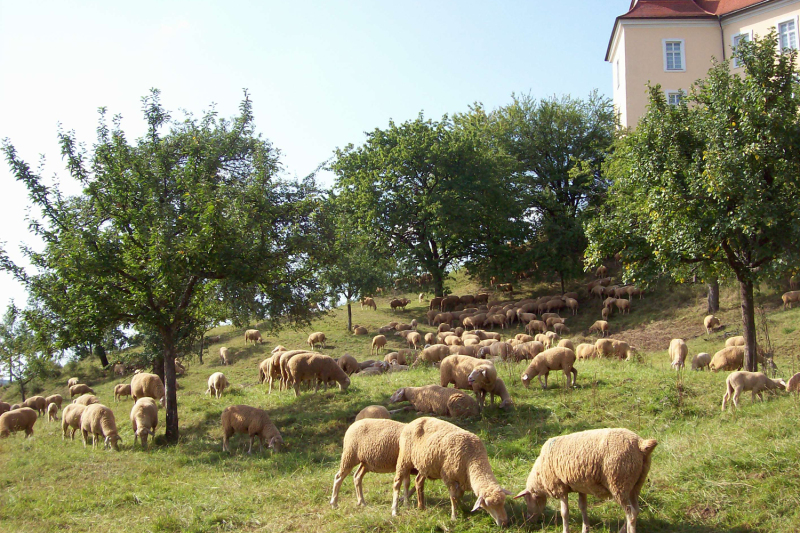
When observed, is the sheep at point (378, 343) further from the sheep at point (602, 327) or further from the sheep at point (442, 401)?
the sheep at point (442, 401)

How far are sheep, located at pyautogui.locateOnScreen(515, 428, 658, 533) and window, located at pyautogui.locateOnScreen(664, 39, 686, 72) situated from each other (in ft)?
129

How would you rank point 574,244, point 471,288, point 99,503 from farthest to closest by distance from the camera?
point 471,288 → point 574,244 → point 99,503

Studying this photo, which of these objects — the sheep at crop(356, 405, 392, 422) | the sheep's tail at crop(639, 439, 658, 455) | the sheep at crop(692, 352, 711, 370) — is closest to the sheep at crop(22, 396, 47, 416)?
the sheep at crop(356, 405, 392, 422)

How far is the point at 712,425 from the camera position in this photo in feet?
35.4

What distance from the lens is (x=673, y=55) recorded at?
39.9 m

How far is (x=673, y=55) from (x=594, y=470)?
40223 millimetres

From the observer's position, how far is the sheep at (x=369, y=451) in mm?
9094

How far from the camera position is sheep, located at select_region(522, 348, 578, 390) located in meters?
14.6

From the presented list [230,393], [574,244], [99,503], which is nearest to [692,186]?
[99,503]

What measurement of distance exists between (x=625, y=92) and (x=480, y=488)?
3856 cm

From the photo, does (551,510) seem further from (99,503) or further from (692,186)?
(692,186)

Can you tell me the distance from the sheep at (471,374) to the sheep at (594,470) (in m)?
5.40

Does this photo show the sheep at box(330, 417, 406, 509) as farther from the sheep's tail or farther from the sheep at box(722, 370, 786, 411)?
the sheep at box(722, 370, 786, 411)

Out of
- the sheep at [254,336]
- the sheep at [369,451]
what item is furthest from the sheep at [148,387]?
the sheep at [254,336]
